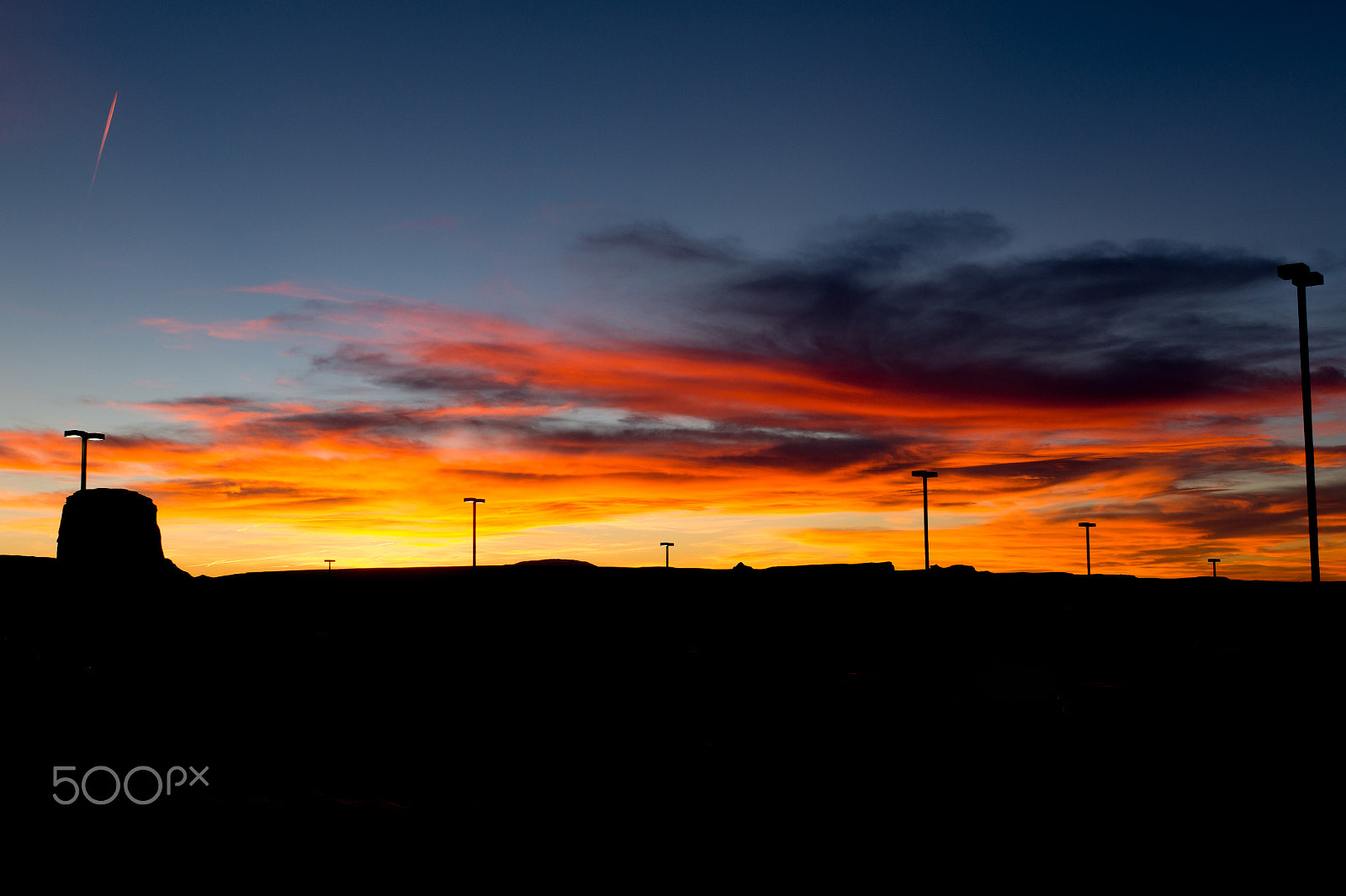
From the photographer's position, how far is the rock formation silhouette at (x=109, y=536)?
59.4 meters

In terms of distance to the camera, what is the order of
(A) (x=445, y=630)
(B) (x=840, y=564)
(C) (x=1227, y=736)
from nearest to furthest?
(C) (x=1227, y=736) → (A) (x=445, y=630) → (B) (x=840, y=564)

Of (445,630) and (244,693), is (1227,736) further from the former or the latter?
(445,630)

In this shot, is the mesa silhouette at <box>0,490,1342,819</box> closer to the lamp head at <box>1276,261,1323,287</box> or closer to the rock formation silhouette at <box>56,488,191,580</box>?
the rock formation silhouette at <box>56,488,191,580</box>

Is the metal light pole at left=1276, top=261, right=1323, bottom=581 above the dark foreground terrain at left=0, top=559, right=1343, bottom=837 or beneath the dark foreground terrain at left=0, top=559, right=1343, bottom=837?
above

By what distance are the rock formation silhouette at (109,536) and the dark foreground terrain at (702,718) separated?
5.28m

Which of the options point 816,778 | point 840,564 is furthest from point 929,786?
point 840,564

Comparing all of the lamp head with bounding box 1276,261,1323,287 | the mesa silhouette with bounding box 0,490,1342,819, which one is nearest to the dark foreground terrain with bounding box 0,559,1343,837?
the mesa silhouette with bounding box 0,490,1342,819

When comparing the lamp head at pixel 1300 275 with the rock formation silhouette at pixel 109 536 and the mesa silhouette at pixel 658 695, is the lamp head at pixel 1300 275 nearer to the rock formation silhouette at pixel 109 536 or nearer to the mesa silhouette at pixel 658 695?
the mesa silhouette at pixel 658 695

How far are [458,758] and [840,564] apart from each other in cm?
8020

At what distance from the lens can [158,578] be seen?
61.5 metres

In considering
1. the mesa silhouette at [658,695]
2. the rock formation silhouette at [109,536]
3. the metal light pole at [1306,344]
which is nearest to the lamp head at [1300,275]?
the metal light pole at [1306,344]

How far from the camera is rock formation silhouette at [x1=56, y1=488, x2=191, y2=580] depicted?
5941 cm

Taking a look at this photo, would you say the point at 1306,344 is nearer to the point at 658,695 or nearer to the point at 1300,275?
the point at 1300,275

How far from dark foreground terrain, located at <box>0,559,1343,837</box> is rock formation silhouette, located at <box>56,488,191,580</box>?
Result: 5.28 meters
